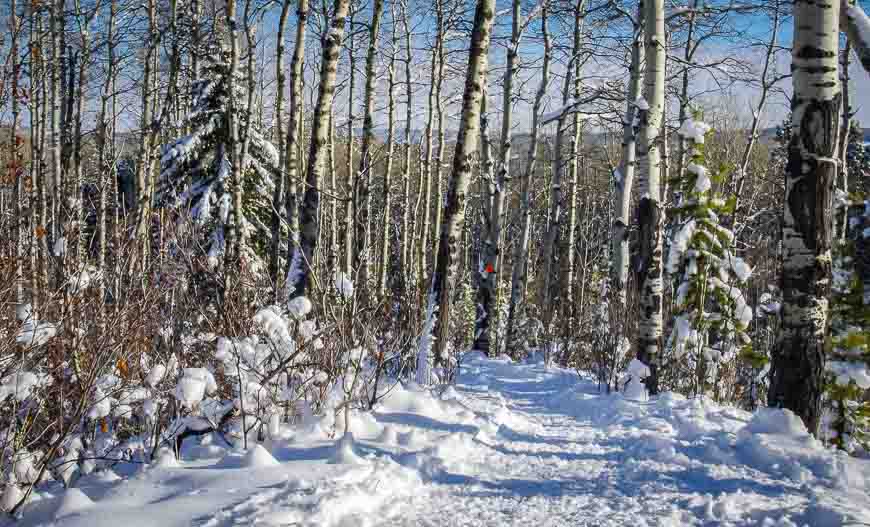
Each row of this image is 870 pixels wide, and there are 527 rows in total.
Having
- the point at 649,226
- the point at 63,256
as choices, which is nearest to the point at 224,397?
the point at 63,256

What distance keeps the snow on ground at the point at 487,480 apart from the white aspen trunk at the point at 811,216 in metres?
0.50

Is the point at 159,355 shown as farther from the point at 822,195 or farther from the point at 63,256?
the point at 822,195

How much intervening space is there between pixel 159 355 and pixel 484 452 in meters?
2.25

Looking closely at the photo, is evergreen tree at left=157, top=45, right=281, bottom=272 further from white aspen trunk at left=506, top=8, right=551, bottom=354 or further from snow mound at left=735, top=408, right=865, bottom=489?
snow mound at left=735, top=408, right=865, bottom=489

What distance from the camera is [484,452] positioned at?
11.1ft

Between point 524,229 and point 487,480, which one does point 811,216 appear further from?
point 524,229

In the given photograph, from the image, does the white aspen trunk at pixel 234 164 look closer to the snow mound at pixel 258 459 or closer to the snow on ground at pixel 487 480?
the snow on ground at pixel 487 480

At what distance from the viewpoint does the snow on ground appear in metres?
2.34

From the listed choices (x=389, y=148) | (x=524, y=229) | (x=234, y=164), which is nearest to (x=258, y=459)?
(x=234, y=164)

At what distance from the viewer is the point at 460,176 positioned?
6211 mm

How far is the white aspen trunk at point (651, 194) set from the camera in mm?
6035

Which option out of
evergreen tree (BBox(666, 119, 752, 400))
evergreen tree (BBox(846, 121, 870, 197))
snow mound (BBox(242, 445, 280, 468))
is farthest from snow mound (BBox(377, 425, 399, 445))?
evergreen tree (BBox(846, 121, 870, 197))

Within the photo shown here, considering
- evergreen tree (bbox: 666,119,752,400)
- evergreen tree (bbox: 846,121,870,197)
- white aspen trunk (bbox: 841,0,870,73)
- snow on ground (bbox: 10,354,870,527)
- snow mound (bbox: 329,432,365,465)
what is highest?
evergreen tree (bbox: 846,121,870,197)

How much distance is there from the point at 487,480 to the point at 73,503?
198cm
